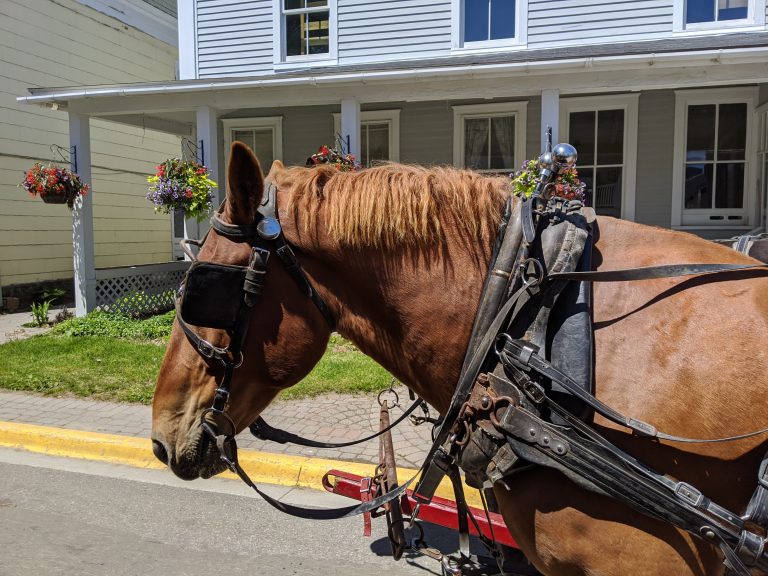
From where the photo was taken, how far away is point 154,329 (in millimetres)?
9414

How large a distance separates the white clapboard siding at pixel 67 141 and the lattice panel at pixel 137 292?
3201mm

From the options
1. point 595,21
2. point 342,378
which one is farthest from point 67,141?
point 595,21

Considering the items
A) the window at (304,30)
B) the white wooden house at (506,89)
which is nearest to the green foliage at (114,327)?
the white wooden house at (506,89)

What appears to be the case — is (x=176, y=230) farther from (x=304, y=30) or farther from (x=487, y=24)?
(x=487, y=24)

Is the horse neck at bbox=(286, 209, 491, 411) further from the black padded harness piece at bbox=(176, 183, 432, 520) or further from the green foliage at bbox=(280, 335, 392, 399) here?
the green foliage at bbox=(280, 335, 392, 399)

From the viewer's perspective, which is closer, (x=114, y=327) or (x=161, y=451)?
(x=161, y=451)

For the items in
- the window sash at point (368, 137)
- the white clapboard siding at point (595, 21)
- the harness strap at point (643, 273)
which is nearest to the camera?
the harness strap at point (643, 273)

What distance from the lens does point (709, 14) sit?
9383mm

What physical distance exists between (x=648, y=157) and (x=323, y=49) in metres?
6.35

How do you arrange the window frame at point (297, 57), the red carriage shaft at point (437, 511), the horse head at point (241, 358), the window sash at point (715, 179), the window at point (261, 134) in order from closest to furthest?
the horse head at point (241, 358), the red carriage shaft at point (437, 511), the window sash at point (715, 179), the window frame at point (297, 57), the window at point (261, 134)

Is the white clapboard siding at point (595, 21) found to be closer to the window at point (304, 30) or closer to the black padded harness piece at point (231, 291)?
the window at point (304, 30)

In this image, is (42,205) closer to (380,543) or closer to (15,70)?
(15,70)

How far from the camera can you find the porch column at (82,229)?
10305 millimetres

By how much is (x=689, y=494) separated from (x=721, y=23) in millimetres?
10260
